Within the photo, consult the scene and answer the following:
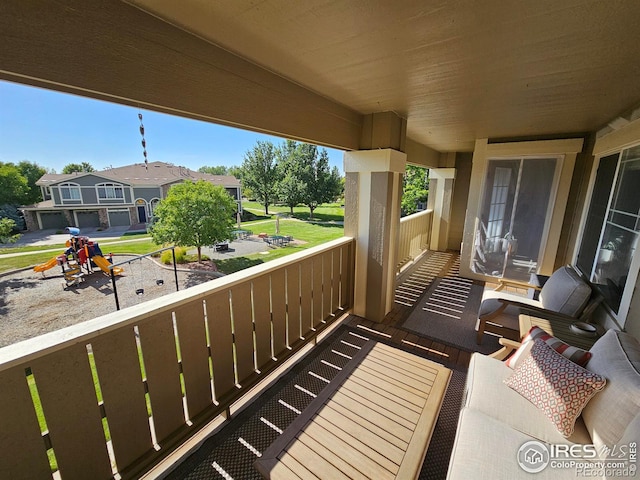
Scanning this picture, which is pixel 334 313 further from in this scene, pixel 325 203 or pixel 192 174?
pixel 325 203

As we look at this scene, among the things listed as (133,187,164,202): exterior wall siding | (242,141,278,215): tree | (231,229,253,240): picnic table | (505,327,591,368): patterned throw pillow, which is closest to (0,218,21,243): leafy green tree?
(133,187,164,202): exterior wall siding

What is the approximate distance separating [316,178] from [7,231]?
1598 cm

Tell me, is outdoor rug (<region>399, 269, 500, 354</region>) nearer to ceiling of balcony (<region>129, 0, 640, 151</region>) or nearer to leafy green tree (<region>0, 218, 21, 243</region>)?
ceiling of balcony (<region>129, 0, 640, 151</region>)

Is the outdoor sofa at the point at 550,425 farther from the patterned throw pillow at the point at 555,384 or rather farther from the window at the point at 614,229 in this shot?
the window at the point at 614,229

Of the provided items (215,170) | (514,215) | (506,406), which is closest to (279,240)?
(215,170)

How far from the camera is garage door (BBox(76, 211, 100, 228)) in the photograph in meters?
1.65

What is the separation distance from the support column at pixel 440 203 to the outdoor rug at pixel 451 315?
2.04m

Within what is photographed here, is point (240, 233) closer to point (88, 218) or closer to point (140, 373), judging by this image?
point (88, 218)

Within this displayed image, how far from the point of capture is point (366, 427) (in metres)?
1.36

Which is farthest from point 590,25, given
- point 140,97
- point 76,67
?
point 76,67

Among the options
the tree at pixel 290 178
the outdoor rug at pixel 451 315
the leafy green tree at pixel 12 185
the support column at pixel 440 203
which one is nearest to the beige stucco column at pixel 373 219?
the outdoor rug at pixel 451 315

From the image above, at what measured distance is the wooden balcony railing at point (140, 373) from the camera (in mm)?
1044

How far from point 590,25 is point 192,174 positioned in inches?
101

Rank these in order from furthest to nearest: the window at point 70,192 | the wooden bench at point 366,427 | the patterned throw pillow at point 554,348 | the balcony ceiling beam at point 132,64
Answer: the window at point 70,192 < the patterned throw pillow at point 554,348 < the wooden bench at point 366,427 < the balcony ceiling beam at point 132,64
